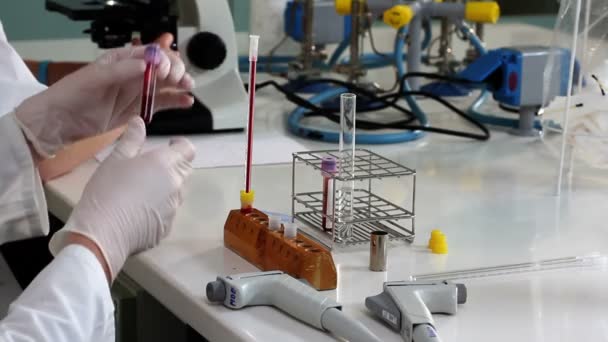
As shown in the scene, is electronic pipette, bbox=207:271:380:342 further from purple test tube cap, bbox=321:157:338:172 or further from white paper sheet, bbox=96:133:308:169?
white paper sheet, bbox=96:133:308:169

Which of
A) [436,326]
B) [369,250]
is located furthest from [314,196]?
[436,326]

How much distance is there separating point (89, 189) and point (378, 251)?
1.12 feet

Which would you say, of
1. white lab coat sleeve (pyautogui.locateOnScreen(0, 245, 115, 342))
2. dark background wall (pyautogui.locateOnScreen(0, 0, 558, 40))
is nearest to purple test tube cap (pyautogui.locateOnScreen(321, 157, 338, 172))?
white lab coat sleeve (pyautogui.locateOnScreen(0, 245, 115, 342))

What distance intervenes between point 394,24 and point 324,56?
0.49 m

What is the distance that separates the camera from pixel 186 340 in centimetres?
126

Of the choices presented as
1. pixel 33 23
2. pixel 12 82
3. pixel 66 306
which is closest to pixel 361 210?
pixel 66 306

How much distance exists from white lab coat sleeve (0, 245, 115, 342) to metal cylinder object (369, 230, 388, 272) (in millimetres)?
305

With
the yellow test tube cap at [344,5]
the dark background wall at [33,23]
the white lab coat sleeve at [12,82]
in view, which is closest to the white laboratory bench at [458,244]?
the white lab coat sleeve at [12,82]

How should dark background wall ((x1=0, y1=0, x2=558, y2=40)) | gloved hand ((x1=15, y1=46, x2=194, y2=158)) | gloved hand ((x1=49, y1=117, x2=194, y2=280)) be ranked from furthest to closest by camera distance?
dark background wall ((x1=0, y1=0, x2=558, y2=40)) < gloved hand ((x1=15, y1=46, x2=194, y2=158)) < gloved hand ((x1=49, y1=117, x2=194, y2=280))

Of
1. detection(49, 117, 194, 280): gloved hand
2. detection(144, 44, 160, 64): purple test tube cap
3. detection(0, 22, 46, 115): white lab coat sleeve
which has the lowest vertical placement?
detection(49, 117, 194, 280): gloved hand

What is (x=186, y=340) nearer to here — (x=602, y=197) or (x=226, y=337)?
(x=226, y=337)

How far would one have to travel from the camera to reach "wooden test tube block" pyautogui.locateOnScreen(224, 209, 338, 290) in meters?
1.03

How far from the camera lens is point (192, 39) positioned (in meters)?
1.77

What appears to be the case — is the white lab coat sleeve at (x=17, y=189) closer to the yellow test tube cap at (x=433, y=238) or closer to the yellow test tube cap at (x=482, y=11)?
the yellow test tube cap at (x=433, y=238)
